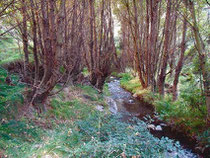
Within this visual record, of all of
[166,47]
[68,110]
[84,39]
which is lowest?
[68,110]

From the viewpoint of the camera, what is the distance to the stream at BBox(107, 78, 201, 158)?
4.45 metres

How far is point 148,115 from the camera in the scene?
11.8 feet

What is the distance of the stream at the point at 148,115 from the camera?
4453 mm

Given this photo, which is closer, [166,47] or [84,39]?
[166,47]

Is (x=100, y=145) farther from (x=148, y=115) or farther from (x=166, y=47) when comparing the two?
(x=166, y=47)

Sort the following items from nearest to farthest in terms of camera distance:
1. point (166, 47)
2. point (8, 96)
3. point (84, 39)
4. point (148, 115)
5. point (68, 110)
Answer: point (8, 96), point (148, 115), point (68, 110), point (166, 47), point (84, 39)

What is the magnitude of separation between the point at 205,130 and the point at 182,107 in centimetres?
102

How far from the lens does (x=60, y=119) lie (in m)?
4.21

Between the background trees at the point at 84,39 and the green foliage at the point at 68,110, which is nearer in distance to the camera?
the background trees at the point at 84,39

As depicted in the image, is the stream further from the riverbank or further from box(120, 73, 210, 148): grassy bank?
box(120, 73, 210, 148): grassy bank

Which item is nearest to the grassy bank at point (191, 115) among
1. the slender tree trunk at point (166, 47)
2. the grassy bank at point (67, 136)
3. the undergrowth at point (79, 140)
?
the slender tree trunk at point (166, 47)

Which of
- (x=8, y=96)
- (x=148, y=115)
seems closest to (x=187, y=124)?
(x=148, y=115)

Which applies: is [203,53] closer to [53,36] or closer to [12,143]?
[53,36]

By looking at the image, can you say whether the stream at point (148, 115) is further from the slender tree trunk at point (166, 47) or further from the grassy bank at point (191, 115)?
the slender tree trunk at point (166, 47)
